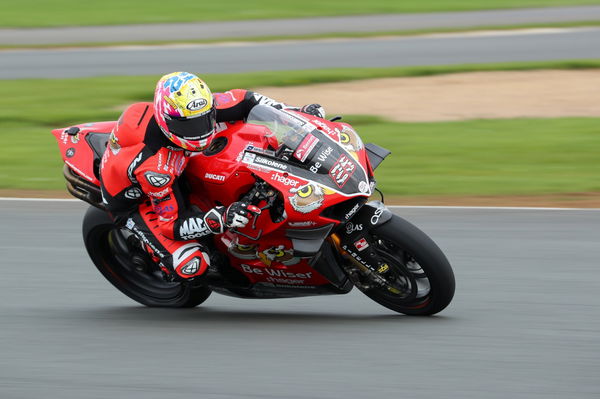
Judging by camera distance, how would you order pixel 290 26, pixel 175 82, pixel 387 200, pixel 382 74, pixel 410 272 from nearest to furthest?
1. pixel 175 82
2. pixel 410 272
3. pixel 387 200
4. pixel 382 74
5. pixel 290 26

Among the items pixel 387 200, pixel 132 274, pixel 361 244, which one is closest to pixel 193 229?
pixel 361 244

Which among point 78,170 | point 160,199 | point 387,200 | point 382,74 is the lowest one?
point 382,74

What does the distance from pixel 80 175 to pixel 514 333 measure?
9.38ft

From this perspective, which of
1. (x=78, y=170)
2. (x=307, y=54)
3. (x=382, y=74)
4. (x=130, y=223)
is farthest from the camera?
(x=307, y=54)

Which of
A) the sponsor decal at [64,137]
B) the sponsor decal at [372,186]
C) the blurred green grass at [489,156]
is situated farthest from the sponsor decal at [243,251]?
the blurred green grass at [489,156]

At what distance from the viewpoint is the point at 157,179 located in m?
5.35

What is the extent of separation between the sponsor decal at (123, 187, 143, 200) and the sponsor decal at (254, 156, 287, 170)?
32.1 inches

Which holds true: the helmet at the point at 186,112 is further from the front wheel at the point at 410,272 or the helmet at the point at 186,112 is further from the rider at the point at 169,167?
the front wheel at the point at 410,272

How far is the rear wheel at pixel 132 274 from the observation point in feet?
21.0

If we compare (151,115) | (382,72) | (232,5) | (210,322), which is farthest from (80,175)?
(232,5)

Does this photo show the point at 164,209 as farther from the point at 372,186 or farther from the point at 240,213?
the point at 372,186

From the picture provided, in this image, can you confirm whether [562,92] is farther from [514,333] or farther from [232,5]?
[232,5]

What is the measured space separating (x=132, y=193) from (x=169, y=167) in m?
0.41

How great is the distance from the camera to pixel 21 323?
20.0ft
